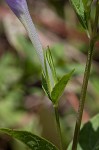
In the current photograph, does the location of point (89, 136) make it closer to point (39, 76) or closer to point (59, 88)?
point (59, 88)

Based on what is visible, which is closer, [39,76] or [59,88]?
[59,88]

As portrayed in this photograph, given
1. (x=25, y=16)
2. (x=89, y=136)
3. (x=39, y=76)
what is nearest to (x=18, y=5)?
(x=25, y=16)

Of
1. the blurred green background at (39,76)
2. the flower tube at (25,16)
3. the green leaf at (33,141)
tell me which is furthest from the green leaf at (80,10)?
the blurred green background at (39,76)

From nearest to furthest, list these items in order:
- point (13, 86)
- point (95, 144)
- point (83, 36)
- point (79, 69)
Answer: point (95, 144) < point (79, 69) < point (13, 86) < point (83, 36)

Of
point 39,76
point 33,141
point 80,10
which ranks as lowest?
point 39,76

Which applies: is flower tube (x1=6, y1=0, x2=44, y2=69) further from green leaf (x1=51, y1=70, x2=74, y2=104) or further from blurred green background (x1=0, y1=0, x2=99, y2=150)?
blurred green background (x1=0, y1=0, x2=99, y2=150)

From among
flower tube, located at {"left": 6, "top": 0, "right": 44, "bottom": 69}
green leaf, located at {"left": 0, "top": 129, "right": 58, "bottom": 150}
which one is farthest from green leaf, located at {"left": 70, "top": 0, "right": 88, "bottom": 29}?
green leaf, located at {"left": 0, "top": 129, "right": 58, "bottom": 150}

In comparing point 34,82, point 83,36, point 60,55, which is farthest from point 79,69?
point 83,36

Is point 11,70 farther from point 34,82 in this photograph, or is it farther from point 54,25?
point 54,25

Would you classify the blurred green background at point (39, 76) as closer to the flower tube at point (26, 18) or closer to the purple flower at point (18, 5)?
the flower tube at point (26, 18)
